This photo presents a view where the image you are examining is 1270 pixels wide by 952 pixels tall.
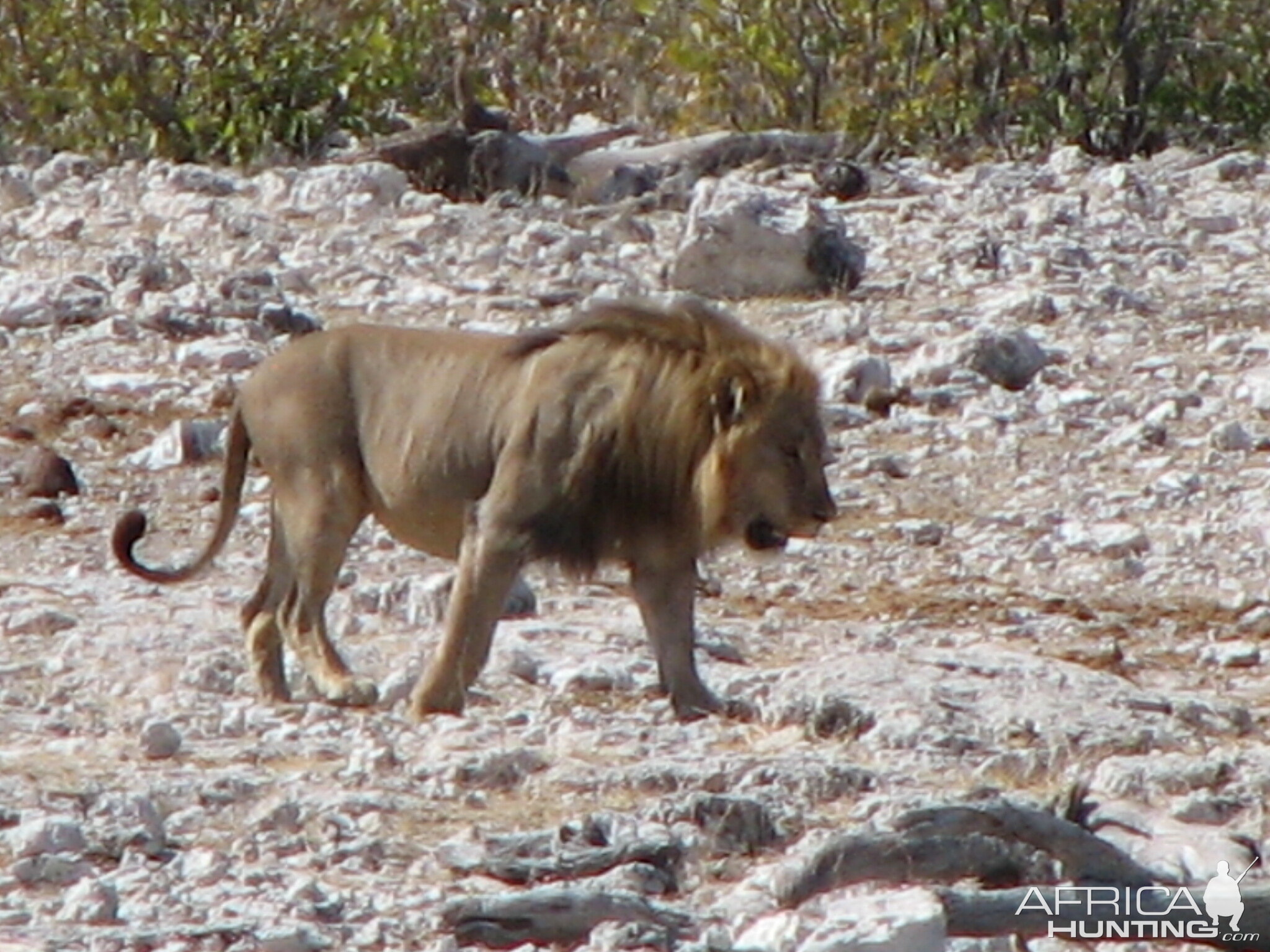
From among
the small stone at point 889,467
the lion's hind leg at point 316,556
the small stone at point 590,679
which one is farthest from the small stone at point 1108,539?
the lion's hind leg at point 316,556

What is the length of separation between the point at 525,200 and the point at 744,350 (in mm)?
6079

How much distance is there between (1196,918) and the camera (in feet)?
17.7

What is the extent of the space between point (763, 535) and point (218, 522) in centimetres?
161

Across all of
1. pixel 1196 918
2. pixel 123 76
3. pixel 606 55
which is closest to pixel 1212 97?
pixel 606 55

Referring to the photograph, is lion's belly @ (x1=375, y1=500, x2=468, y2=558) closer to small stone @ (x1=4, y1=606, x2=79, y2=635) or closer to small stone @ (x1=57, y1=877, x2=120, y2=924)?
small stone @ (x1=4, y1=606, x2=79, y2=635)

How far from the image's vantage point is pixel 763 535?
8.08 metres

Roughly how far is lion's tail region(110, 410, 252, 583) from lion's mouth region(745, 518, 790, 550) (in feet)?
4.67

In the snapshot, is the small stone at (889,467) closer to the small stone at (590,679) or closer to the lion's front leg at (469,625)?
the small stone at (590,679)

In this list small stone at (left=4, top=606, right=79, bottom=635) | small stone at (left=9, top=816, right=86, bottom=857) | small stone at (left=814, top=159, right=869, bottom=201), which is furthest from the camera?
small stone at (left=814, top=159, right=869, bottom=201)

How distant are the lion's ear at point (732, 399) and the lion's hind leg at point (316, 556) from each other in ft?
3.50

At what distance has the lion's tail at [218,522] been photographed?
8773 millimetres

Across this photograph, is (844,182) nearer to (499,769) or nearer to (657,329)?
(657,329)

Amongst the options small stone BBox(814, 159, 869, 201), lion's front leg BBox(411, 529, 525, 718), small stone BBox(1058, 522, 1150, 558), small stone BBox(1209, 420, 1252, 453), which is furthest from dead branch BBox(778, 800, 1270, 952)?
small stone BBox(814, 159, 869, 201)

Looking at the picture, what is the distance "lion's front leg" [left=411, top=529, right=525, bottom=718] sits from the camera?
796 centimetres
